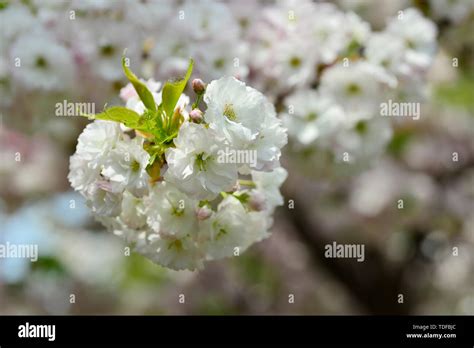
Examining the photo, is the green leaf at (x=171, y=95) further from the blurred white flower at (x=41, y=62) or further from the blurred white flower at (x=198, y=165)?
the blurred white flower at (x=41, y=62)

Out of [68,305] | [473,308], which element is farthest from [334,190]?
[68,305]

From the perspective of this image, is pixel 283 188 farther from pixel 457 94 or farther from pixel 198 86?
pixel 198 86

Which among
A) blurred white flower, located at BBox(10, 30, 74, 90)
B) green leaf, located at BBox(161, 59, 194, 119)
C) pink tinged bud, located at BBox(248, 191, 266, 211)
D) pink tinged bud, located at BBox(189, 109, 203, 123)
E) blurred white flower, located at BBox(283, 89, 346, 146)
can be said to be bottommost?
pink tinged bud, located at BBox(248, 191, 266, 211)

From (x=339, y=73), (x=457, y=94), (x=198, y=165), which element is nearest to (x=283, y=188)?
(x=457, y=94)

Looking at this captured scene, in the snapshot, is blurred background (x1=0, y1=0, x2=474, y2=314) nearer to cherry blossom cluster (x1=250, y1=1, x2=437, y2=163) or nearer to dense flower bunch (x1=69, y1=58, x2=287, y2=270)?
cherry blossom cluster (x1=250, y1=1, x2=437, y2=163)

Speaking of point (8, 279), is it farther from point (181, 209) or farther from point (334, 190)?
point (181, 209)

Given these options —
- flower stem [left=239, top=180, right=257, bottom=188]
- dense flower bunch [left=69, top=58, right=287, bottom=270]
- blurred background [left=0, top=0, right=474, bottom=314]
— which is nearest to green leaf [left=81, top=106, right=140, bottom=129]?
dense flower bunch [left=69, top=58, right=287, bottom=270]
